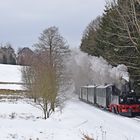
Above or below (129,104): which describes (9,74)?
above

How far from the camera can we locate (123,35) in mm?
23281

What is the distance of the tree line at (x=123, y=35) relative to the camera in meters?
18.6

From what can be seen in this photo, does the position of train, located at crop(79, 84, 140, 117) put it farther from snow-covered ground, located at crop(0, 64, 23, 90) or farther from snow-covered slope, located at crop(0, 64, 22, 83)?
snow-covered slope, located at crop(0, 64, 22, 83)

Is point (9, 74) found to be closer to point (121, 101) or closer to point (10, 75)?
point (10, 75)

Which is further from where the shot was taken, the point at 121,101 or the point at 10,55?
the point at 10,55

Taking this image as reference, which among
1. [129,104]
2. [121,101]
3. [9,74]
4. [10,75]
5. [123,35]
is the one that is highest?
[123,35]

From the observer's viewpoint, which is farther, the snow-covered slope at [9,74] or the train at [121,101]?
the snow-covered slope at [9,74]

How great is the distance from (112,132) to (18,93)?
50.0m

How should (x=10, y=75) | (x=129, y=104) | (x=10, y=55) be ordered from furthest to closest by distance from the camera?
(x=10, y=55) → (x=10, y=75) → (x=129, y=104)

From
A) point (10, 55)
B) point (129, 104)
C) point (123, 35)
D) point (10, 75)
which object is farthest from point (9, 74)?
point (123, 35)


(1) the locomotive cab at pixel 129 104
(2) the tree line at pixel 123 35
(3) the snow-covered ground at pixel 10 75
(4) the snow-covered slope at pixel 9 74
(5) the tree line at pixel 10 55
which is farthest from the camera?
(5) the tree line at pixel 10 55

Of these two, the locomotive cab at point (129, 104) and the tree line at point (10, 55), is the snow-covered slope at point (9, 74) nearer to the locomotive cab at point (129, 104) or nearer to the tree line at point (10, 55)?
the tree line at point (10, 55)

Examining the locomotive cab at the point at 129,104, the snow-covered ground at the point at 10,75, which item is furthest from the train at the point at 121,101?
the snow-covered ground at the point at 10,75

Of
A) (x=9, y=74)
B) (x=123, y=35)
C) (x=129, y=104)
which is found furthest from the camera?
(x=9, y=74)
